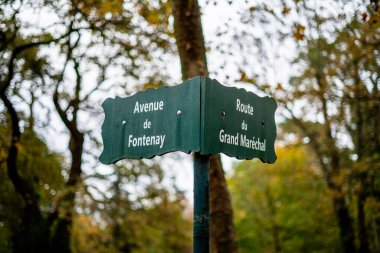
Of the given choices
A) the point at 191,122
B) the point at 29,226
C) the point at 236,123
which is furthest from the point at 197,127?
the point at 29,226

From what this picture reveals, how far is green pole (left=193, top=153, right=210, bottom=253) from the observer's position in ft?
9.39

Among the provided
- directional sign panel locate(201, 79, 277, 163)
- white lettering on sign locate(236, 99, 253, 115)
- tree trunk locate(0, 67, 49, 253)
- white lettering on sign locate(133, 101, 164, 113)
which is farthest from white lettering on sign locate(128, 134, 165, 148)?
tree trunk locate(0, 67, 49, 253)

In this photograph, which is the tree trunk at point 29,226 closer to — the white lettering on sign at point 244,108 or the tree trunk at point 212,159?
the tree trunk at point 212,159

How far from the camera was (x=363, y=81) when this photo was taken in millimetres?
11836

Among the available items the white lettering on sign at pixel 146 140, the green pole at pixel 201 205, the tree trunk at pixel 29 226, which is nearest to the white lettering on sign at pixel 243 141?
the green pole at pixel 201 205

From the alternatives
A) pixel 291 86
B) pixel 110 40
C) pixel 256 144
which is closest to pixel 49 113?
pixel 110 40

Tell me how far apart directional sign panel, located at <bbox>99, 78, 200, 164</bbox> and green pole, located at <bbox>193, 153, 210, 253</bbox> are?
0.15 m

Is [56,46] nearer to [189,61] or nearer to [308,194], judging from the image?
[189,61]

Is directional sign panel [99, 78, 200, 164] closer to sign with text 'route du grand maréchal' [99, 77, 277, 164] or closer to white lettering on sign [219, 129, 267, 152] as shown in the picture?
sign with text 'route du grand maréchal' [99, 77, 277, 164]

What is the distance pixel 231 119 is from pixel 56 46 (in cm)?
918

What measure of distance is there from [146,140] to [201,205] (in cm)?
61

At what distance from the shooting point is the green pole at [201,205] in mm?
2863

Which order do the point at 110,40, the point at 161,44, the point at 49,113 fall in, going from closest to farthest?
the point at 161,44 → the point at 110,40 → the point at 49,113

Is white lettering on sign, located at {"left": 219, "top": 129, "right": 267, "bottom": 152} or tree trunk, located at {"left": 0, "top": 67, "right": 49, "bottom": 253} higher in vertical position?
tree trunk, located at {"left": 0, "top": 67, "right": 49, "bottom": 253}
